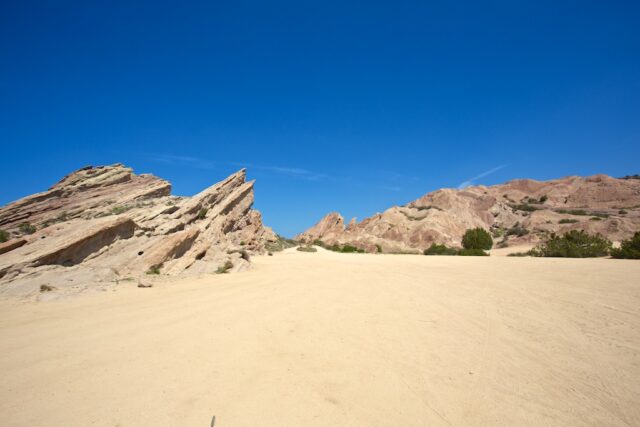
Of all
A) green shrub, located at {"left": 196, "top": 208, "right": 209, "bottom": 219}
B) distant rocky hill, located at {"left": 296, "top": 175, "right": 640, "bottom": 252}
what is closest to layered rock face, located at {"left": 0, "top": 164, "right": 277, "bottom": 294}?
green shrub, located at {"left": 196, "top": 208, "right": 209, "bottom": 219}

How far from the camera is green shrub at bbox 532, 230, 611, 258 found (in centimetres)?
1425

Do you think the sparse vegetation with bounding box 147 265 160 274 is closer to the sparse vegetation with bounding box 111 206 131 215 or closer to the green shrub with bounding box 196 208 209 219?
the sparse vegetation with bounding box 111 206 131 215

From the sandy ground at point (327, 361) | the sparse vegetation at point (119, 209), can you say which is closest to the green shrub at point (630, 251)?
the sandy ground at point (327, 361)

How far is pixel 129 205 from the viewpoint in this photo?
14742mm

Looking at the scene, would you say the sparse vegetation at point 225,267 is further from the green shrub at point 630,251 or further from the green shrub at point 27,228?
the green shrub at point 630,251

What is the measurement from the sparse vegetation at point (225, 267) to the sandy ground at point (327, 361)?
15.6ft

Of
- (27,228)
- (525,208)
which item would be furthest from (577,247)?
(525,208)

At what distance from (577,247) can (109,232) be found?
19023mm

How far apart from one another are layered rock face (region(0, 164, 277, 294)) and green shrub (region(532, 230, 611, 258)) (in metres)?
14.6

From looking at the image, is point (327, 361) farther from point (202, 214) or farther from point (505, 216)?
point (505, 216)

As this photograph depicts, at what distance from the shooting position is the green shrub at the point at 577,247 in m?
14.2

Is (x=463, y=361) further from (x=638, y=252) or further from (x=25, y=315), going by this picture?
(x=638, y=252)

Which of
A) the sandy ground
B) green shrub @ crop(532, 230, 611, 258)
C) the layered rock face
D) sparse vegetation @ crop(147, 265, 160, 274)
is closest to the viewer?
the sandy ground

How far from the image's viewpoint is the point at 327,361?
338cm
